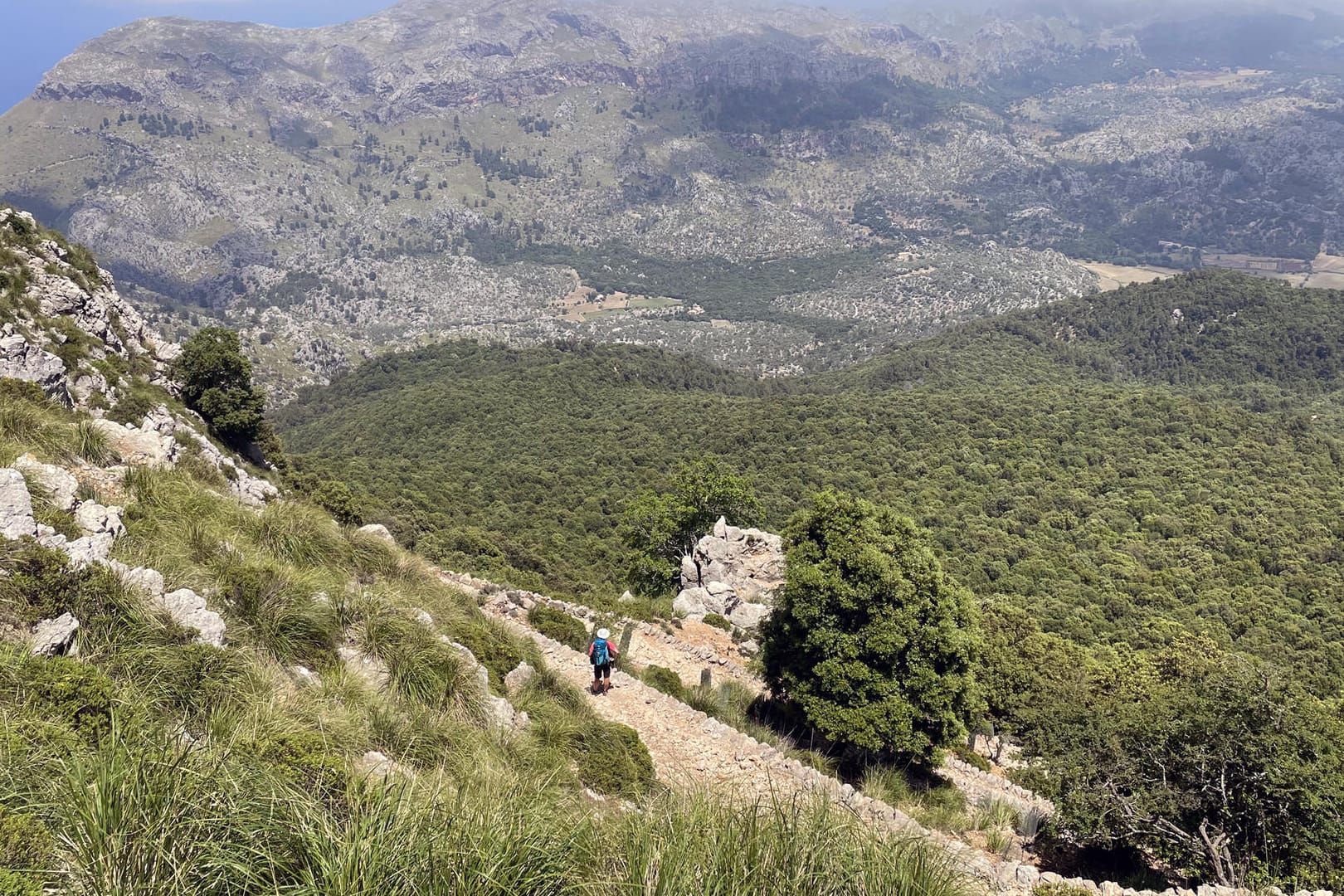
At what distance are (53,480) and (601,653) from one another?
891cm

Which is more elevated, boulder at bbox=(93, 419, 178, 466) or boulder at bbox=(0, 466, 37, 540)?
boulder at bbox=(0, 466, 37, 540)

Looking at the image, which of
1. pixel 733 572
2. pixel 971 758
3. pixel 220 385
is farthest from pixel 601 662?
pixel 220 385

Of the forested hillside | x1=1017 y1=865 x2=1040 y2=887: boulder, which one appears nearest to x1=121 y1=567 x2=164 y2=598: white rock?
x1=1017 y1=865 x2=1040 y2=887: boulder

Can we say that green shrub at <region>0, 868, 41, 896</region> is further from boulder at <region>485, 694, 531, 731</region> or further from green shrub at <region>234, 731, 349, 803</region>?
boulder at <region>485, 694, 531, 731</region>

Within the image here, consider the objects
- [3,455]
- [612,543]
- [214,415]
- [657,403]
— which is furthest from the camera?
[657,403]

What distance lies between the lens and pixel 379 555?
1254 centimetres

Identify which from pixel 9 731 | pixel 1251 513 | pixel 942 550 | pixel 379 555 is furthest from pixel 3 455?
pixel 1251 513

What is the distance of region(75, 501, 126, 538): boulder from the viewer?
324 inches

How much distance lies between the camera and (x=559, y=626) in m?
17.3

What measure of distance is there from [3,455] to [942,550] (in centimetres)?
6119

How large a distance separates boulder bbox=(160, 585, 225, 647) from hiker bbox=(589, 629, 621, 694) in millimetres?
7120

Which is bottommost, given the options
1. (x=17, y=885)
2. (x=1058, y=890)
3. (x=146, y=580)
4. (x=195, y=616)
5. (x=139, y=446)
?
(x=1058, y=890)

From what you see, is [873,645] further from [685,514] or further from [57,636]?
[685,514]

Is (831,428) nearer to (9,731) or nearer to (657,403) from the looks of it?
(657,403)
